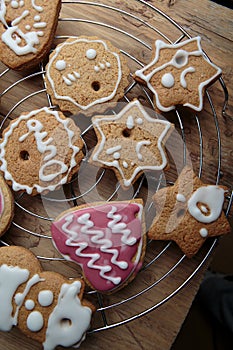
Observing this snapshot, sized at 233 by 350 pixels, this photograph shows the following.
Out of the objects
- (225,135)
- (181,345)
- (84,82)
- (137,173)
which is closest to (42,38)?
(84,82)

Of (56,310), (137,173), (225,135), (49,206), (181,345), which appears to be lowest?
(181,345)

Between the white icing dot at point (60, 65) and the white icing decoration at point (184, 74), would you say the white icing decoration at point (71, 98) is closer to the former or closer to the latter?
the white icing dot at point (60, 65)

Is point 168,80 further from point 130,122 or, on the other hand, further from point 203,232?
point 203,232

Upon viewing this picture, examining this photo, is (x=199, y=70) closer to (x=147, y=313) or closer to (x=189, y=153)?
(x=189, y=153)

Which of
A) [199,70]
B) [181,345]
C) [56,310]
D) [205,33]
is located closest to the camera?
[56,310]

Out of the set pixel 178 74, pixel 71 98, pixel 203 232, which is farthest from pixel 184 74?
pixel 203 232

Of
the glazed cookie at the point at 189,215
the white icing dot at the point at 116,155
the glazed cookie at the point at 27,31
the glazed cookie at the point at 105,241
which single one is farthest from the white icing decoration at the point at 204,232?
the glazed cookie at the point at 27,31
